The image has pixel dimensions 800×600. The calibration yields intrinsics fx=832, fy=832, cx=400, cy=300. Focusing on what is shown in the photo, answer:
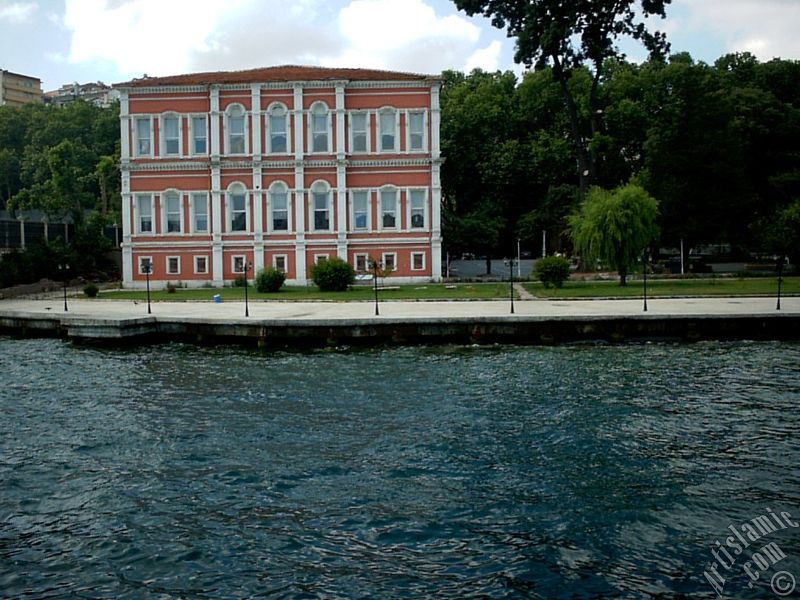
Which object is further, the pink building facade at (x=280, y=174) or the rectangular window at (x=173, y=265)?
the rectangular window at (x=173, y=265)

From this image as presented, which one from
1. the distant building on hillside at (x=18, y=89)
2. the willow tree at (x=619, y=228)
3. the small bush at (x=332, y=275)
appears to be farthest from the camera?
the distant building on hillside at (x=18, y=89)

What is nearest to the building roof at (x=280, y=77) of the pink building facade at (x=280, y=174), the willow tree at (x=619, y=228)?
the pink building facade at (x=280, y=174)

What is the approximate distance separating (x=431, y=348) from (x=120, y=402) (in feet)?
35.1

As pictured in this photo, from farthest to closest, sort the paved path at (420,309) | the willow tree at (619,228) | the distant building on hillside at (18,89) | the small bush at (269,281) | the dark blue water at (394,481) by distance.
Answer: the distant building on hillside at (18,89)
the small bush at (269,281)
the willow tree at (619,228)
the paved path at (420,309)
the dark blue water at (394,481)

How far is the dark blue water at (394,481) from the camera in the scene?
9.60 meters

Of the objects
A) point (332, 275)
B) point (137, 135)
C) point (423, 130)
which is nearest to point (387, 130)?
point (423, 130)

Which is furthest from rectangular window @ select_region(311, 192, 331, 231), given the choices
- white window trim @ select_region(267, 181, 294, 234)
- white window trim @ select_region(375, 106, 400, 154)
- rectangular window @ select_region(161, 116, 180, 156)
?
rectangular window @ select_region(161, 116, 180, 156)

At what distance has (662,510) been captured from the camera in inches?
448

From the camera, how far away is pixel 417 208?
49688 millimetres

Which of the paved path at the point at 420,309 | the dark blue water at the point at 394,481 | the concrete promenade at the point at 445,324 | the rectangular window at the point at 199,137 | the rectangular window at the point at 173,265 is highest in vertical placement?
the rectangular window at the point at 199,137

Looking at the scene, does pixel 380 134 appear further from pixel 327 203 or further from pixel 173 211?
pixel 173 211

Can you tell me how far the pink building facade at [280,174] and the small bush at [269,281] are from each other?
6740 millimetres

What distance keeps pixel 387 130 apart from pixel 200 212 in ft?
40.7

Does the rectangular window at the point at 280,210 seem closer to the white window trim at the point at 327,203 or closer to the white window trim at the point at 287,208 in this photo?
the white window trim at the point at 287,208
